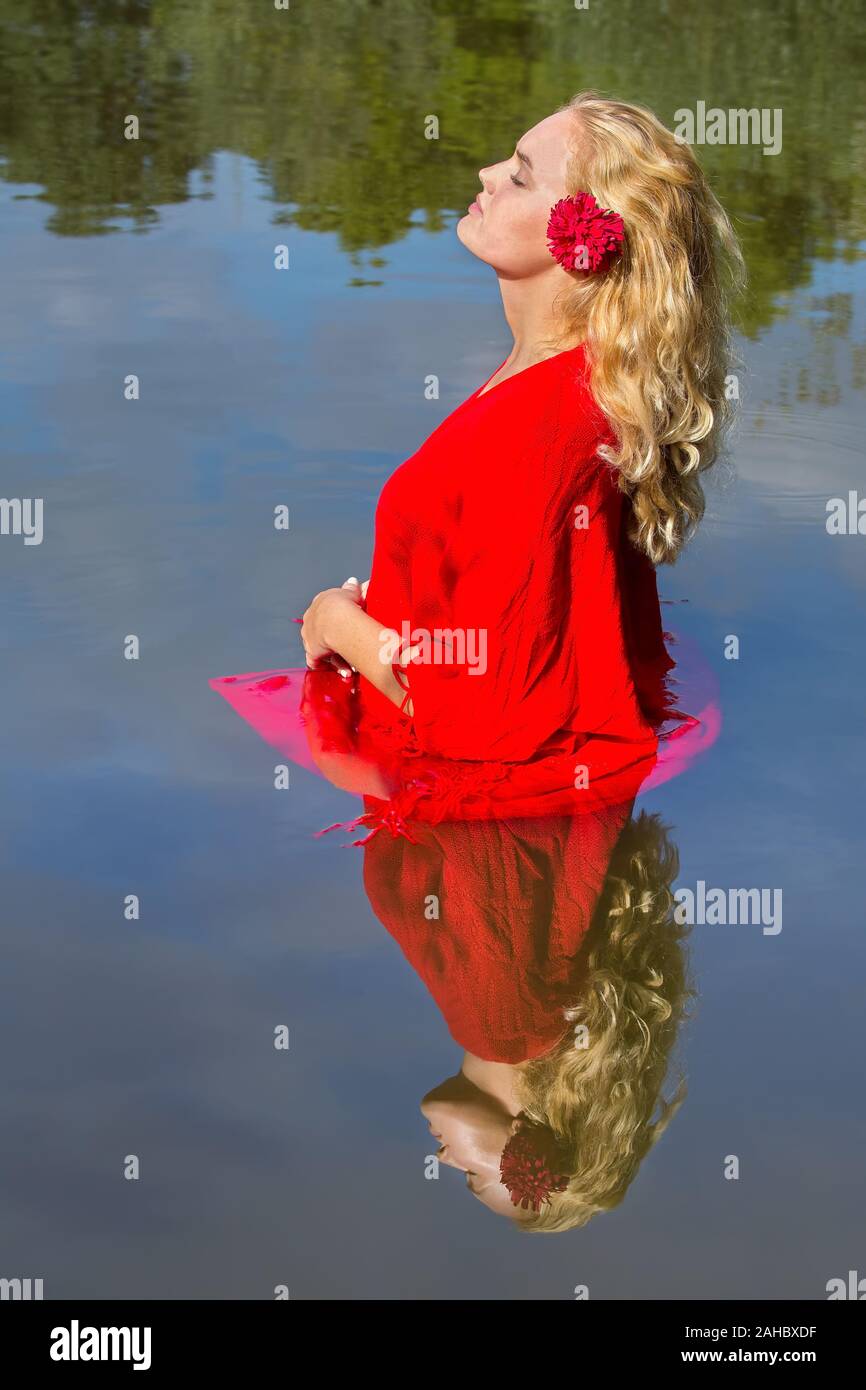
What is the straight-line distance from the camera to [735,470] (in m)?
5.09

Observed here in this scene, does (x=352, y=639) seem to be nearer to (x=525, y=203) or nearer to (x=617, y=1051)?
(x=525, y=203)

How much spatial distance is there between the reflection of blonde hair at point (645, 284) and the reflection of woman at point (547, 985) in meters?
0.72

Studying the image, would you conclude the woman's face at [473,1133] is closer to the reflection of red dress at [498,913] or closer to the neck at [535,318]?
the reflection of red dress at [498,913]

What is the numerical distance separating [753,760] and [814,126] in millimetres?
5418

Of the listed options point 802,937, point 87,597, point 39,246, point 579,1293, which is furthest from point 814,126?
point 579,1293

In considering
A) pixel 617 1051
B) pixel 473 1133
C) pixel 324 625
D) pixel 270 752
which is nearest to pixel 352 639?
pixel 324 625

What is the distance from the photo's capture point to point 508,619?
11.2ft

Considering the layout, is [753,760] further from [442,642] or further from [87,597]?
[87,597]

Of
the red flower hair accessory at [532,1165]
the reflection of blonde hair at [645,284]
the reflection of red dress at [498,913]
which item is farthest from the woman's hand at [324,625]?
the red flower hair accessory at [532,1165]

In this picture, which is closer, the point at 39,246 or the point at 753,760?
the point at 753,760

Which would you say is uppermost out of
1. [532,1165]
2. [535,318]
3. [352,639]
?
[535,318]

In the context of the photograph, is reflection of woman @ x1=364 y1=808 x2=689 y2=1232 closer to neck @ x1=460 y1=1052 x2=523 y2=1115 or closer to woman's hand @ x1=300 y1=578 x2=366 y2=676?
neck @ x1=460 y1=1052 x2=523 y2=1115

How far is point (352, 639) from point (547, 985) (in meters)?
0.93

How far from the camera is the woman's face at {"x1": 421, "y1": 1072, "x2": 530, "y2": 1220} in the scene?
2.63 meters
